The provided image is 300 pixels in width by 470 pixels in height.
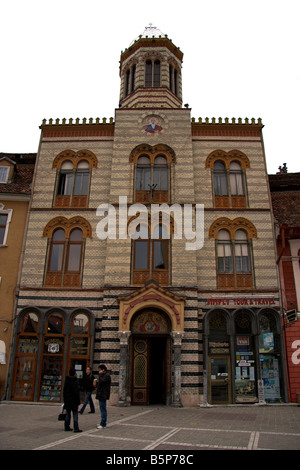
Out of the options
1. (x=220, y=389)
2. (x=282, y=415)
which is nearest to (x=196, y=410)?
(x=220, y=389)

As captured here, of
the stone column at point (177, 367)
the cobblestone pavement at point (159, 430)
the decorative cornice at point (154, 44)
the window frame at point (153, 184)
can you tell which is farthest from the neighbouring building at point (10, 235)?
the decorative cornice at point (154, 44)

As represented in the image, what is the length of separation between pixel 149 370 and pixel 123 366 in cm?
160

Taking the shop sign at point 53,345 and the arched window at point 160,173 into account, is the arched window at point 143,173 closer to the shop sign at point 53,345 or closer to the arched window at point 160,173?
the arched window at point 160,173

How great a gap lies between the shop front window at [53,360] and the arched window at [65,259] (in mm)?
1880

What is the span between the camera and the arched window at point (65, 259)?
63.1 ft

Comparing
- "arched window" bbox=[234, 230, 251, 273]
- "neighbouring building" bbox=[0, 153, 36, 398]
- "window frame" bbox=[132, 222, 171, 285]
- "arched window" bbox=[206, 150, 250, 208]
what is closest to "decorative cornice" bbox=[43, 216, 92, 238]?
"neighbouring building" bbox=[0, 153, 36, 398]

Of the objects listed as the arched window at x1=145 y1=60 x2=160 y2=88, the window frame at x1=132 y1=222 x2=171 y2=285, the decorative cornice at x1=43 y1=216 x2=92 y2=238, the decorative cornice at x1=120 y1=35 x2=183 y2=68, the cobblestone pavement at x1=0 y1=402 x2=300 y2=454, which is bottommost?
the cobblestone pavement at x1=0 y1=402 x2=300 y2=454

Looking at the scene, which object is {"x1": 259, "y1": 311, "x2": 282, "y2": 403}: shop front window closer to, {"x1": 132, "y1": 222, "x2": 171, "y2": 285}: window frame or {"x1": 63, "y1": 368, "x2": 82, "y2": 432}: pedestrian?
{"x1": 132, "y1": 222, "x2": 171, "y2": 285}: window frame

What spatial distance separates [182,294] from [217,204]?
583 cm

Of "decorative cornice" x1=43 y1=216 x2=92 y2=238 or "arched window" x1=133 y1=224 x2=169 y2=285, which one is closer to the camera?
"arched window" x1=133 y1=224 x2=169 y2=285

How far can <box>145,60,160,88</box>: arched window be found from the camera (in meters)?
25.7

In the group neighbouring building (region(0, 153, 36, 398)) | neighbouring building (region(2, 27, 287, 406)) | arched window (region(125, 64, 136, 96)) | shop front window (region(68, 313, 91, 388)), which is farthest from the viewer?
arched window (region(125, 64, 136, 96))
